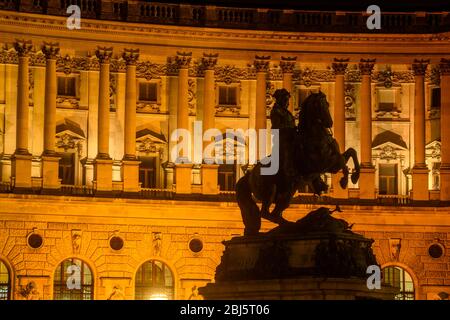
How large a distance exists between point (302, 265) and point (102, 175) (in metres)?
41.0

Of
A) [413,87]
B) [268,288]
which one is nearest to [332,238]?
[268,288]

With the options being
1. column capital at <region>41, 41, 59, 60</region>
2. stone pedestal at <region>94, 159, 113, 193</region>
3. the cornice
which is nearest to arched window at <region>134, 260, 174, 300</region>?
stone pedestal at <region>94, 159, 113, 193</region>

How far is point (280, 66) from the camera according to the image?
86.1m

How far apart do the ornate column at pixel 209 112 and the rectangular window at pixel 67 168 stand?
7151 mm

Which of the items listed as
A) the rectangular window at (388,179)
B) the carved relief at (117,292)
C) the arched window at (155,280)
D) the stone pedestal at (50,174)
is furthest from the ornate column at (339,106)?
the stone pedestal at (50,174)

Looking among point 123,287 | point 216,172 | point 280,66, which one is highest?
point 280,66

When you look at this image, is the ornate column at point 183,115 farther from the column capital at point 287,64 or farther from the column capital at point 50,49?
the column capital at point 50,49

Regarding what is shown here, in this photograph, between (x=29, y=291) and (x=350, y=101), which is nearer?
(x=29, y=291)

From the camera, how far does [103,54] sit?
83625mm

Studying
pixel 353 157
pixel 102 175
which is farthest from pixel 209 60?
pixel 353 157

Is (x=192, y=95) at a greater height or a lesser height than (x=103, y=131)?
greater

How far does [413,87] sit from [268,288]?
46.5 metres

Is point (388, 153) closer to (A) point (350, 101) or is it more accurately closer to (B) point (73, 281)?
(A) point (350, 101)
